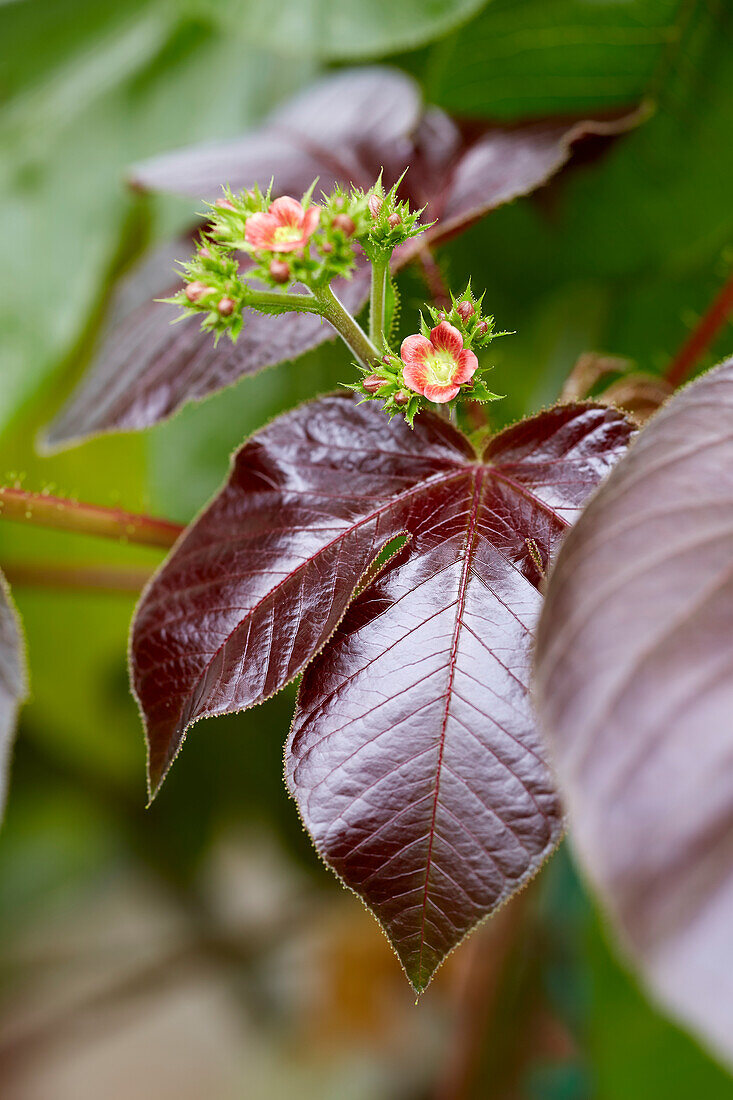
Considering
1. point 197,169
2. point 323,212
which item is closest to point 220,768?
point 197,169

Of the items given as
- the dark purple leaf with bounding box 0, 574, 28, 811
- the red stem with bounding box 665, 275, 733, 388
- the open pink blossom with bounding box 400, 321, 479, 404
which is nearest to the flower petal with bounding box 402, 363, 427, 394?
the open pink blossom with bounding box 400, 321, 479, 404

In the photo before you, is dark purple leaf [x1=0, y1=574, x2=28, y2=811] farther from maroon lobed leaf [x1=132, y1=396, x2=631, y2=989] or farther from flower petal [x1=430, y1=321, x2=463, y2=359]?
flower petal [x1=430, y1=321, x2=463, y2=359]

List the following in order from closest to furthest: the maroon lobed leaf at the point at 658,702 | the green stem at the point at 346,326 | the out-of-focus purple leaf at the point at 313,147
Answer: the maroon lobed leaf at the point at 658,702
the green stem at the point at 346,326
the out-of-focus purple leaf at the point at 313,147

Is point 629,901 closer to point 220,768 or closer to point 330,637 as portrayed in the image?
point 330,637

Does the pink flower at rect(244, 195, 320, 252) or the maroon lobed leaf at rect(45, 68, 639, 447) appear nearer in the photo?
the pink flower at rect(244, 195, 320, 252)

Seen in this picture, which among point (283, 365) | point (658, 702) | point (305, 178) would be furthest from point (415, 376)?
point (283, 365)

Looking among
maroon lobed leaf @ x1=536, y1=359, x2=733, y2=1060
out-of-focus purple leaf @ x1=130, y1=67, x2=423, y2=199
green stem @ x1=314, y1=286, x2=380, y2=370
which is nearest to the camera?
maroon lobed leaf @ x1=536, y1=359, x2=733, y2=1060

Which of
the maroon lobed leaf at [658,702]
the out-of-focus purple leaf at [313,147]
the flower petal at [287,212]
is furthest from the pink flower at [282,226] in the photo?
the out-of-focus purple leaf at [313,147]

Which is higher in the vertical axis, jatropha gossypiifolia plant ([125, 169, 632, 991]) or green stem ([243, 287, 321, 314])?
green stem ([243, 287, 321, 314])

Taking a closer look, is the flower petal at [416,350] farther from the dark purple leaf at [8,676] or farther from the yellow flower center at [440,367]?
the dark purple leaf at [8,676]
